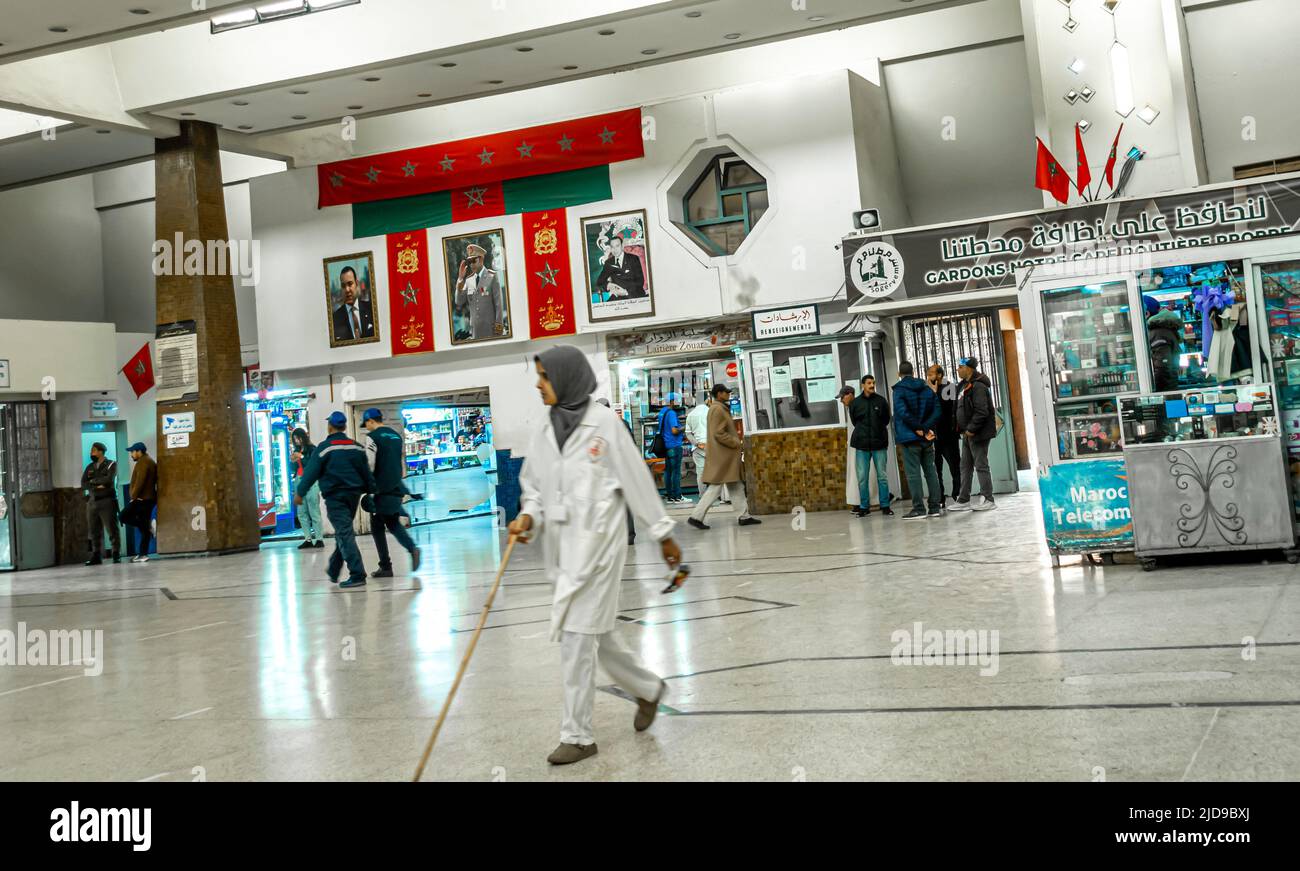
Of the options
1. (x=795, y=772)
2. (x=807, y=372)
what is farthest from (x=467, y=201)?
(x=795, y=772)

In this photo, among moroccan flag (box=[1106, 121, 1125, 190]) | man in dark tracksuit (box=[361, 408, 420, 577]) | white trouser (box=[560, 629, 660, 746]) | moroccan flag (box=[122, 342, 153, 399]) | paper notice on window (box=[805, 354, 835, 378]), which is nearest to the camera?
white trouser (box=[560, 629, 660, 746])

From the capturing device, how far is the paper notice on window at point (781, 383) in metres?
15.4

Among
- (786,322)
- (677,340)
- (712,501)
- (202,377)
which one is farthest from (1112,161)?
(202,377)

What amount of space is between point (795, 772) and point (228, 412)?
572 inches

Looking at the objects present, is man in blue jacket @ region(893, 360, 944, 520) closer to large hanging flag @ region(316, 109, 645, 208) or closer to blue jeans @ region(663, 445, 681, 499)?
blue jeans @ region(663, 445, 681, 499)

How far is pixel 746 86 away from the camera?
15.9 m

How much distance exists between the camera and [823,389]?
15.2m

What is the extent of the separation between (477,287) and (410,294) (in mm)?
1158

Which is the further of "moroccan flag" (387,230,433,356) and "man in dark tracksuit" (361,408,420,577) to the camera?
"moroccan flag" (387,230,433,356)

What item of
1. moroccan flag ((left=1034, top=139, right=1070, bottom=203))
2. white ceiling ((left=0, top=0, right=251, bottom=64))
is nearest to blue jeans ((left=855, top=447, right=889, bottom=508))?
Result: moroccan flag ((left=1034, top=139, right=1070, bottom=203))

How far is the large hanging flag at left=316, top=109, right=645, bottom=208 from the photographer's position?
54.4ft

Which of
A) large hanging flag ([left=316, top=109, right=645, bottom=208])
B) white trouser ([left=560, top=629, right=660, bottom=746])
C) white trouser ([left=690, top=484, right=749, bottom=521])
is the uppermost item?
large hanging flag ([left=316, top=109, right=645, bottom=208])

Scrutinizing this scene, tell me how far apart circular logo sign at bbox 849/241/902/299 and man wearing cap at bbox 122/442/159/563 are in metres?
10.7
